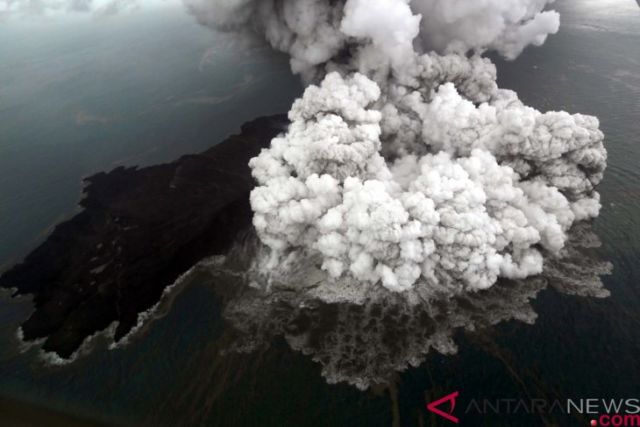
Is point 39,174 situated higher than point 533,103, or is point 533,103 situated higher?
point 39,174

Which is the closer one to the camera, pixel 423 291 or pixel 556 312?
pixel 556 312

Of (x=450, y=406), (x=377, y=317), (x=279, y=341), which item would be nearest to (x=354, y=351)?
(x=377, y=317)

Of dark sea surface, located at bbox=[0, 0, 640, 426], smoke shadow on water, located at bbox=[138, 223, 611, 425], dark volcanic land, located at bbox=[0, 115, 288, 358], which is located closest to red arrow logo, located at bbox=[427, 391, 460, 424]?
dark sea surface, located at bbox=[0, 0, 640, 426]

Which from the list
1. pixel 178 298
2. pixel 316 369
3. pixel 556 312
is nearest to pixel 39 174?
pixel 178 298

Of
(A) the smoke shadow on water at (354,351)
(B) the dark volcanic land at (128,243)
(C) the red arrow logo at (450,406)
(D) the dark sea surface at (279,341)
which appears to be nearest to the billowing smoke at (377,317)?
(A) the smoke shadow on water at (354,351)

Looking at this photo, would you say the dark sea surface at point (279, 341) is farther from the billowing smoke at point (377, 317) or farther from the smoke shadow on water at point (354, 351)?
the billowing smoke at point (377, 317)

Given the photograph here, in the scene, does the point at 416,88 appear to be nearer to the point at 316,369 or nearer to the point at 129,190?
the point at 316,369
